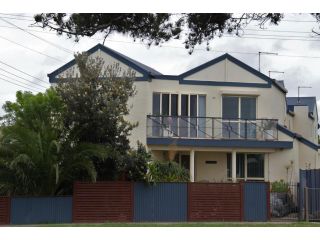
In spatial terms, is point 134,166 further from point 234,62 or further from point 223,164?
point 234,62

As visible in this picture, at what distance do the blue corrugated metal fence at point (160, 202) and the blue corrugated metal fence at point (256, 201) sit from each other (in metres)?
2.34

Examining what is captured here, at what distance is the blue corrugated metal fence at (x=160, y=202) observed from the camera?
21719mm

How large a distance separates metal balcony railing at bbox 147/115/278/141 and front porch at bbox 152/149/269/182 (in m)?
1.10

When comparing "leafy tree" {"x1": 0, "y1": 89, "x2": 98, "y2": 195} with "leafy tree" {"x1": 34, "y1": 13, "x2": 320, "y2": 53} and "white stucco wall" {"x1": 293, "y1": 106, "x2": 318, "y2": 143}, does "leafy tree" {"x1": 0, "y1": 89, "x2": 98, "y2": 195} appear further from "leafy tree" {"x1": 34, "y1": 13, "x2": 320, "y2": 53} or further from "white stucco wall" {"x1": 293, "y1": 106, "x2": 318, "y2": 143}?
"white stucco wall" {"x1": 293, "y1": 106, "x2": 318, "y2": 143}

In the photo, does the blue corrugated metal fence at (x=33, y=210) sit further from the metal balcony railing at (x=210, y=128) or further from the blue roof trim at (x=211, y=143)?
the metal balcony railing at (x=210, y=128)

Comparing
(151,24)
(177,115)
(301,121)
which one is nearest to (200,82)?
(177,115)

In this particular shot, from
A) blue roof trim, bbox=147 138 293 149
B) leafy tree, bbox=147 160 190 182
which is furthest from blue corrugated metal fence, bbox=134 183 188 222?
blue roof trim, bbox=147 138 293 149

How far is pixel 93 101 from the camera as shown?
69.6 ft

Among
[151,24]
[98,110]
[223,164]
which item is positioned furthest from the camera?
[223,164]

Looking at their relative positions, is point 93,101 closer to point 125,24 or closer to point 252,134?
point 125,24

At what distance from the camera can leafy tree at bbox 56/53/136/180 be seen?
21141 mm

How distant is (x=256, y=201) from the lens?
73.5 feet

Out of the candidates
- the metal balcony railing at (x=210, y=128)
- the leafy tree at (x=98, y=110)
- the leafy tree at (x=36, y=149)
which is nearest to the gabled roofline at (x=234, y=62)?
the metal balcony railing at (x=210, y=128)

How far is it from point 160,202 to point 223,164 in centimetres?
995
